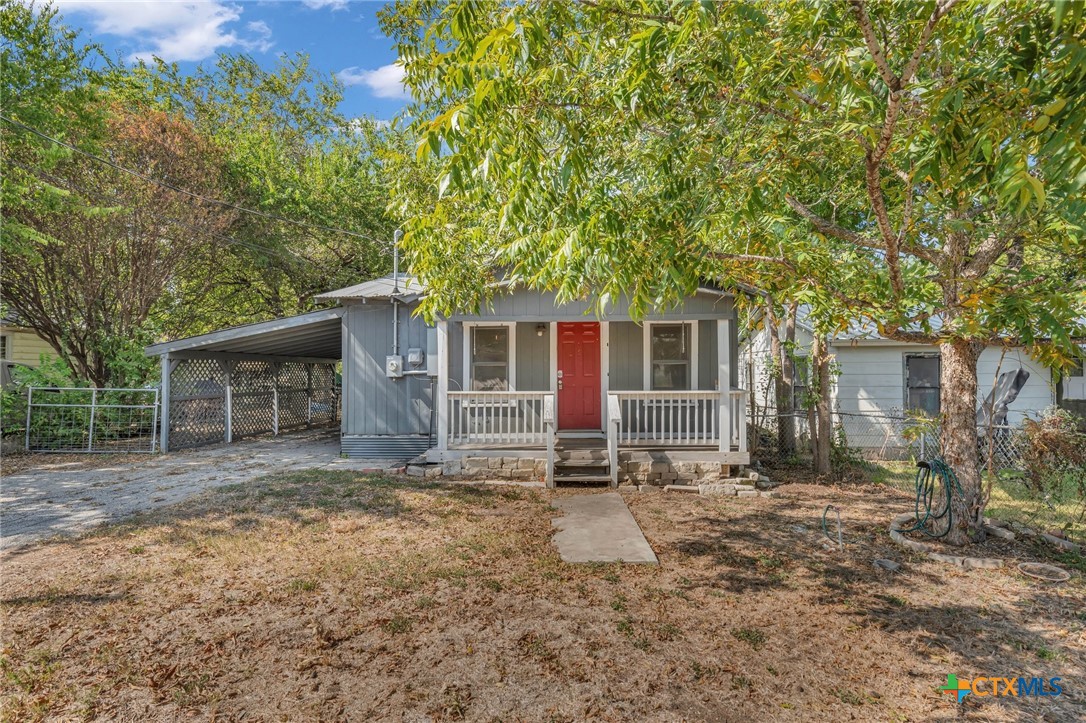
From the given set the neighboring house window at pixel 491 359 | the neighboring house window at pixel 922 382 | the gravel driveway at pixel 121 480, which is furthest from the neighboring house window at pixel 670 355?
the neighboring house window at pixel 922 382

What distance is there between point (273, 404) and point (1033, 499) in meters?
14.1

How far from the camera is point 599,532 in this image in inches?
218

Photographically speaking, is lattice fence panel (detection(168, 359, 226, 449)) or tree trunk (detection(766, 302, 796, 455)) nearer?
tree trunk (detection(766, 302, 796, 455))

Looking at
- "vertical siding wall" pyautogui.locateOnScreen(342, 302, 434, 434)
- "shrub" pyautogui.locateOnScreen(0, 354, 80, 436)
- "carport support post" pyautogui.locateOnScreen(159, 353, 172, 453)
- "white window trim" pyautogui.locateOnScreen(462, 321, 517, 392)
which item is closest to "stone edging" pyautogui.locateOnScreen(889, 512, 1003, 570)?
"white window trim" pyautogui.locateOnScreen(462, 321, 517, 392)

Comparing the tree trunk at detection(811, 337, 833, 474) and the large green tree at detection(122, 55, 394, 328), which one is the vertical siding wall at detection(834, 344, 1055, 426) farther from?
the large green tree at detection(122, 55, 394, 328)

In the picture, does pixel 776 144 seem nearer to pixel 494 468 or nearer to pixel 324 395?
pixel 494 468

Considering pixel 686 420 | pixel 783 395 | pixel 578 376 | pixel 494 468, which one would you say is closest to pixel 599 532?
pixel 494 468

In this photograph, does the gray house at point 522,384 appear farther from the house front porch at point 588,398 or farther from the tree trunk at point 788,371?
the tree trunk at point 788,371

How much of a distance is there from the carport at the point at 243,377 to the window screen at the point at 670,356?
543 cm

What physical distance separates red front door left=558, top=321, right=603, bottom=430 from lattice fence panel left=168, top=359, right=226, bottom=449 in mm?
7227

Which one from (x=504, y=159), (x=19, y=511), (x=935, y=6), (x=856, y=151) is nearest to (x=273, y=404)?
(x=19, y=511)

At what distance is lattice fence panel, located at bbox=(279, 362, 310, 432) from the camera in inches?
541

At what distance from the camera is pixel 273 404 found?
13258 millimetres

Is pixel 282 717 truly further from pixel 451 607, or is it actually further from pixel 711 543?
pixel 711 543
